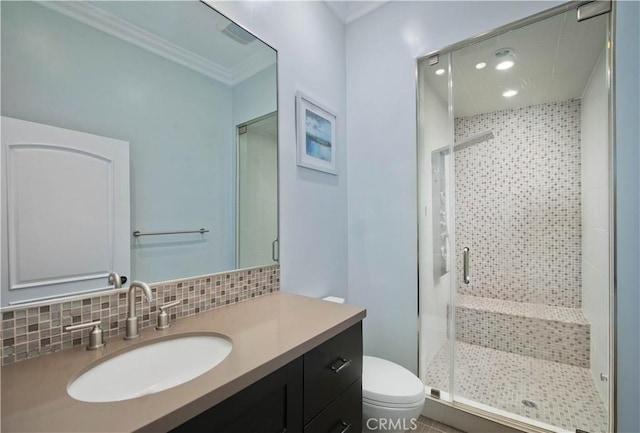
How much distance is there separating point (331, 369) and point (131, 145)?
1056 millimetres

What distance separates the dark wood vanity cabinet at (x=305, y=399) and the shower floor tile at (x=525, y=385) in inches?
40.6

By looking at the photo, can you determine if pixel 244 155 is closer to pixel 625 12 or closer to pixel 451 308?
pixel 451 308

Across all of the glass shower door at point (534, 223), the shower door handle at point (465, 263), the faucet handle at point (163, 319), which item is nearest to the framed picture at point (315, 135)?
the glass shower door at point (534, 223)

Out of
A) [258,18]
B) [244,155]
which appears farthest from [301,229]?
[258,18]

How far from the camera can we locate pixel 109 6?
3.13ft

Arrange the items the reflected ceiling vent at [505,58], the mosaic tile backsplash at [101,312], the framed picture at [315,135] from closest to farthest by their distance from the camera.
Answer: the mosaic tile backsplash at [101,312]
the framed picture at [315,135]
the reflected ceiling vent at [505,58]

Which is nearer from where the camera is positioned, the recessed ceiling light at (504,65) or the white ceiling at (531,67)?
the white ceiling at (531,67)

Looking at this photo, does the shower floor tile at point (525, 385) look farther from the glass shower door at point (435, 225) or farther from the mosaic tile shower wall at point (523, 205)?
the mosaic tile shower wall at point (523, 205)

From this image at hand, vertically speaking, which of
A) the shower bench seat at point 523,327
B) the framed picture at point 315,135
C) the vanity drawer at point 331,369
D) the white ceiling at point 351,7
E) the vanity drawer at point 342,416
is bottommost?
the shower bench seat at point 523,327

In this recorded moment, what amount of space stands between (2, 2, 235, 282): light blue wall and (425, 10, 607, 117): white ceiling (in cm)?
153

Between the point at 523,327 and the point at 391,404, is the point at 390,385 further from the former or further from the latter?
the point at 523,327

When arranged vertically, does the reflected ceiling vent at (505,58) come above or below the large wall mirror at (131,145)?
above

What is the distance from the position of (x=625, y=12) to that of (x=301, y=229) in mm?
1865

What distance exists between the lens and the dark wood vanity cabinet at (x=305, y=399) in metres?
0.63
